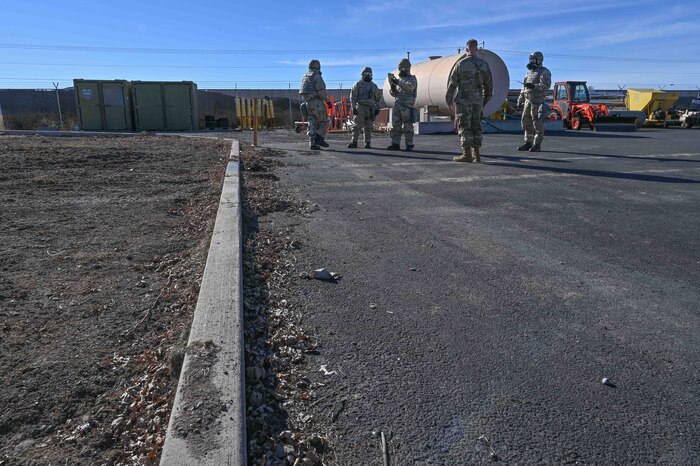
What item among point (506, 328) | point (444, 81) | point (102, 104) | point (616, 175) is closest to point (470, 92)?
point (616, 175)

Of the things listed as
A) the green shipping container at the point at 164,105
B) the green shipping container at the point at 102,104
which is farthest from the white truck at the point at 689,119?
the green shipping container at the point at 102,104

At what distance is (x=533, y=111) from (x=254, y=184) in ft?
24.6

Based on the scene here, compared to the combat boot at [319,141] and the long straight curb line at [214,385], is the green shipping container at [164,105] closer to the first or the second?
the combat boot at [319,141]

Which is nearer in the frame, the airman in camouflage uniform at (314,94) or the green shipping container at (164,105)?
the airman in camouflage uniform at (314,94)

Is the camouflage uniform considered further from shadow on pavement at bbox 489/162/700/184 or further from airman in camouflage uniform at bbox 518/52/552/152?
airman in camouflage uniform at bbox 518/52/552/152

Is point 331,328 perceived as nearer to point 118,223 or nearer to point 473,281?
point 473,281

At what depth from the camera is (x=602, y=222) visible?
554cm

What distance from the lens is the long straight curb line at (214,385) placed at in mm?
1784

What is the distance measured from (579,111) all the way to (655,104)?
322 inches

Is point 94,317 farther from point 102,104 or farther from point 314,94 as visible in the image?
point 102,104

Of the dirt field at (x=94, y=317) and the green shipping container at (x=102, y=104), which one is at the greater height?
the green shipping container at (x=102, y=104)

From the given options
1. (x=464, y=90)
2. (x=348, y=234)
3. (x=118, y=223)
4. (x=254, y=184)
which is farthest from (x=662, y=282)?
(x=464, y=90)

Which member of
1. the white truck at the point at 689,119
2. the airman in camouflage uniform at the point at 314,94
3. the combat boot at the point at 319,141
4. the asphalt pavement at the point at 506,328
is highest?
the airman in camouflage uniform at the point at 314,94

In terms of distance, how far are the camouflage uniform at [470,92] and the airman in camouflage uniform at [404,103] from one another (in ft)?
9.81
